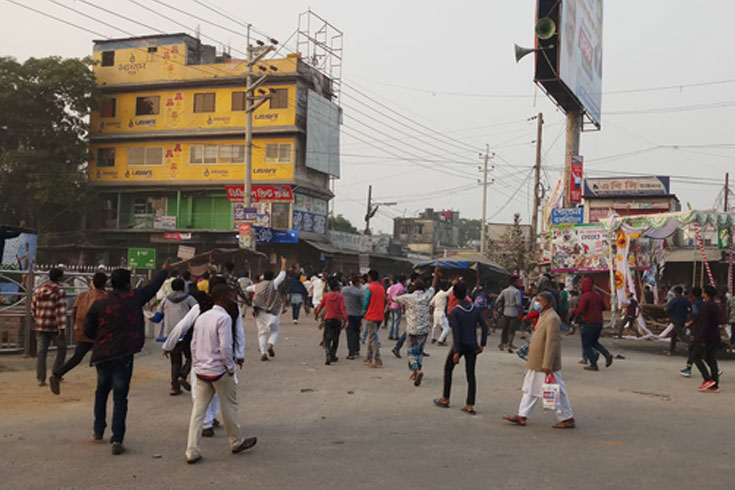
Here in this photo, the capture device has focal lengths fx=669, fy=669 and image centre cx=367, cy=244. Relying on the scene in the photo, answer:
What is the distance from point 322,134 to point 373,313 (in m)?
29.5

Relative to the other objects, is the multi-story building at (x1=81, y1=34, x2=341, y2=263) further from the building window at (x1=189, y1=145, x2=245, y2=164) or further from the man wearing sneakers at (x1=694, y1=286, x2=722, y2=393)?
the man wearing sneakers at (x1=694, y1=286, x2=722, y2=393)

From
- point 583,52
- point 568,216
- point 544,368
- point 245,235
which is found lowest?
point 544,368

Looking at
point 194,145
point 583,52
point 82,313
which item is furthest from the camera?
point 194,145

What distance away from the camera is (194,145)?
4153cm

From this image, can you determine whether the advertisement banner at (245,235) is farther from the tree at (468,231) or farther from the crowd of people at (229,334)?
the tree at (468,231)

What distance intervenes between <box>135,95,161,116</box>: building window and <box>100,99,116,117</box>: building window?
1.73 m

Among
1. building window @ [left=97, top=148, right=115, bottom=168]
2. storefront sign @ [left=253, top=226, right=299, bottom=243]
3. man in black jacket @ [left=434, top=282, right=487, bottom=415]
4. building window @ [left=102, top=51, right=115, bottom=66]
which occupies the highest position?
building window @ [left=102, top=51, right=115, bottom=66]

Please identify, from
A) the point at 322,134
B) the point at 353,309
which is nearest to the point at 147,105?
the point at 322,134

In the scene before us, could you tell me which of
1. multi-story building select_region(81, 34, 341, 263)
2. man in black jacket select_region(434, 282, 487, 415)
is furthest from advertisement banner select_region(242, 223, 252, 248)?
man in black jacket select_region(434, 282, 487, 415)

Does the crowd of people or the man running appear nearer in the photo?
the crowd of people

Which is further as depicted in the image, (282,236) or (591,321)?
(282,236)

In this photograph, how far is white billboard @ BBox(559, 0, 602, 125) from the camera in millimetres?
31375

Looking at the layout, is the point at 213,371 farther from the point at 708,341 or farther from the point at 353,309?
the point at 708,341

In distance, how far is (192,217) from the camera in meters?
41.9
